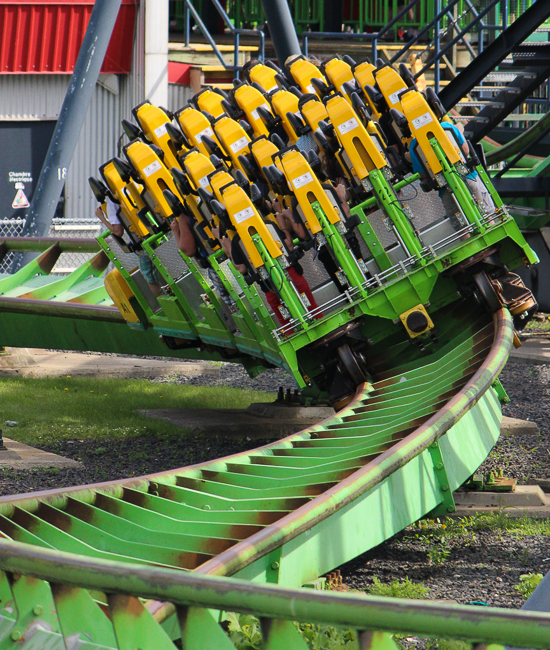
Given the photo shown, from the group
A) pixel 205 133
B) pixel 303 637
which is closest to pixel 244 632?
pixel 303 637

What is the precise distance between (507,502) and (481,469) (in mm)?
968

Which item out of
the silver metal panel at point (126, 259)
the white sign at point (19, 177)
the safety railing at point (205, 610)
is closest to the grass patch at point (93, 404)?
the silver metal panel at point (126, 259)

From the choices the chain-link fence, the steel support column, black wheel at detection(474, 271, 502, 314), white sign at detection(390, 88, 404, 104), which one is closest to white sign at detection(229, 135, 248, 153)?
white sign at detection(390, 88, 404, 104)

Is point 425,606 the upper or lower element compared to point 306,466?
upper

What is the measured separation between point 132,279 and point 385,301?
253cm

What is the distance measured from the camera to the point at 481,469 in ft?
23.4

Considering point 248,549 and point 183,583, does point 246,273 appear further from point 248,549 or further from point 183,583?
point 183,583

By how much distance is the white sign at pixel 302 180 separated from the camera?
6.58 meters

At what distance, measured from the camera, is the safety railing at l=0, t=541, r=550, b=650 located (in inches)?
87.6

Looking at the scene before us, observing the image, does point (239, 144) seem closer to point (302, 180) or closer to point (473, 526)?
point (302, 180)

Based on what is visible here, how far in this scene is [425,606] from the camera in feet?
7.40

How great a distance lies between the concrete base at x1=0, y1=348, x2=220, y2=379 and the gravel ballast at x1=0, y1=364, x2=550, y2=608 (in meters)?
0.27

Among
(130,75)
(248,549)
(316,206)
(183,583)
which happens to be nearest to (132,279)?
(316,206)

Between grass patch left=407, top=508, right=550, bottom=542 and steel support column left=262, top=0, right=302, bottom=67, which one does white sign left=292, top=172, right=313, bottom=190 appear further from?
steel support column left=262, top=0, right=302, bottom=67
